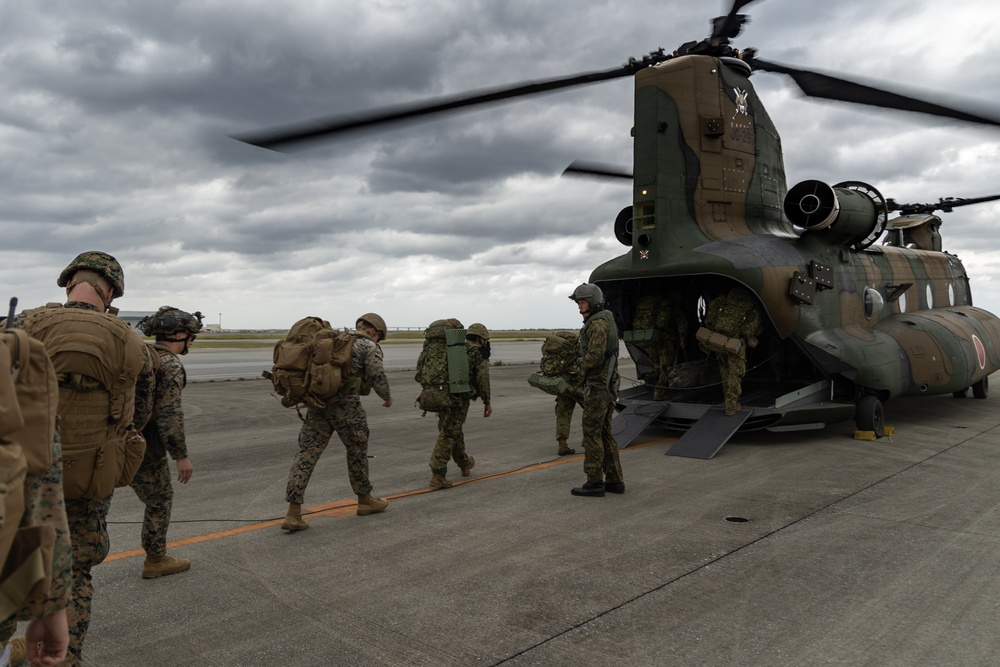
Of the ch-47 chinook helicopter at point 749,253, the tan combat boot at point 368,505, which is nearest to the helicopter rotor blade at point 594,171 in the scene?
the ch-47 chinook helicopter at point 749,253

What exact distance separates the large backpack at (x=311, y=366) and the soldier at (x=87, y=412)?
2191 mm

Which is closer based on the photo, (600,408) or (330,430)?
(330,430)

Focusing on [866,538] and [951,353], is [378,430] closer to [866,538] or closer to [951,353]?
[866,538]

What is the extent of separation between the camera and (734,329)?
879cm

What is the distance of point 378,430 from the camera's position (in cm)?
1064

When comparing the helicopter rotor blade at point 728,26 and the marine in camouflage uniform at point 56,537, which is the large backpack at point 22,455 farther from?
the helicopter rotor blade at point 728,26

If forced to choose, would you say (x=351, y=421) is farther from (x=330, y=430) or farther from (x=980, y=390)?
(x=980, y=390)

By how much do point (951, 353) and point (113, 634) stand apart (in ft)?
37.9

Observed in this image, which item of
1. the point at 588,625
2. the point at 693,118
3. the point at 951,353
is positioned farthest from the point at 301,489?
the point at 951,353

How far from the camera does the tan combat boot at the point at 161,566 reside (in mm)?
4340

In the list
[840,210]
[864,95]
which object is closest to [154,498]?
[864,95]

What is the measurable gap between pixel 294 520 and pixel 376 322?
1774 millimetres

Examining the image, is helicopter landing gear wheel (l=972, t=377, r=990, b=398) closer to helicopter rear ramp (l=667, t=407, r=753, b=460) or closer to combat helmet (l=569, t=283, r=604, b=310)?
helicopter rear ramp (l=667, t=407, r=753, b=460)

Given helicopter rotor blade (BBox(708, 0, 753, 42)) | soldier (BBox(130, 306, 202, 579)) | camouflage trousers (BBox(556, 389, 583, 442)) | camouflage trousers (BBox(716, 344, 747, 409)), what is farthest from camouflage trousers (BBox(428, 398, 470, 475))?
helicopter rotor blade (BBox(708, 0, 753, 42))
